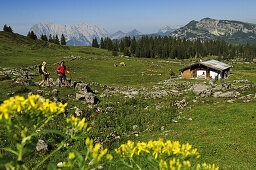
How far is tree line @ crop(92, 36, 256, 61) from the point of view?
147m

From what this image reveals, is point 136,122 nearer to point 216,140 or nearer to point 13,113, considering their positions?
point 216,140

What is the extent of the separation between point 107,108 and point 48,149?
8.66 metres

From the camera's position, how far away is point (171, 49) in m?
151

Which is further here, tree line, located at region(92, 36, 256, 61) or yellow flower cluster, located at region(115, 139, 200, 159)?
tree line, located at region(92, 36, 256, 61)

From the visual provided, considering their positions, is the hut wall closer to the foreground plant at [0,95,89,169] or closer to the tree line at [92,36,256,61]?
the foreground plant at [0,95,89,169]

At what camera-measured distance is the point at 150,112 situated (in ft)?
59.9

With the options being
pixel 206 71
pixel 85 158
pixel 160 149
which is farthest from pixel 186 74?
pixel 85 158

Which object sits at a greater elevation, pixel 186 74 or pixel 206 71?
pixel 206 71

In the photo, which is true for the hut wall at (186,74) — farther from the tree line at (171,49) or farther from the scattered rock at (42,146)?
the tree line at (171,49)

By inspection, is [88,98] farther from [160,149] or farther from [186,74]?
[186,74]

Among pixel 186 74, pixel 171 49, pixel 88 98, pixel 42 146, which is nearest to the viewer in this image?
pixel 42 146

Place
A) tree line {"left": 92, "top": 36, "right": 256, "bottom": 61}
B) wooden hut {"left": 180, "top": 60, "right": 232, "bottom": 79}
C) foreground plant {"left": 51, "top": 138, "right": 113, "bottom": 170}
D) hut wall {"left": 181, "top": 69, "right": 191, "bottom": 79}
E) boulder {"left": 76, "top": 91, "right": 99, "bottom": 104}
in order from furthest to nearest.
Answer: tree line {"left": 92, "top": 36, "right": 256, "bottom": 61} < hut wall {"left": 181, "top": 69, "right": 191, "bottom": 79} < wooden hut {"left": 180, "top": 60, "right": 232, "bottom": 79} < boulder {"left": 76, "top": 91, "right": 99, "bottom": 104} < foreground plant {"left": 51, "top": 138, "right": 113, "bottom": 170}

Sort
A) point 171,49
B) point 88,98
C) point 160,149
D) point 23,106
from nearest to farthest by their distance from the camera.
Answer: point 23,106 → point 160,149 → point 88,98 → point 171,49

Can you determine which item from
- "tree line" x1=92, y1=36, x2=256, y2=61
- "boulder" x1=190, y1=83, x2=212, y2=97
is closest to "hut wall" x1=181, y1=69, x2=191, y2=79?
"boulder" x1=190, y1=83, x2=212, y2=97
